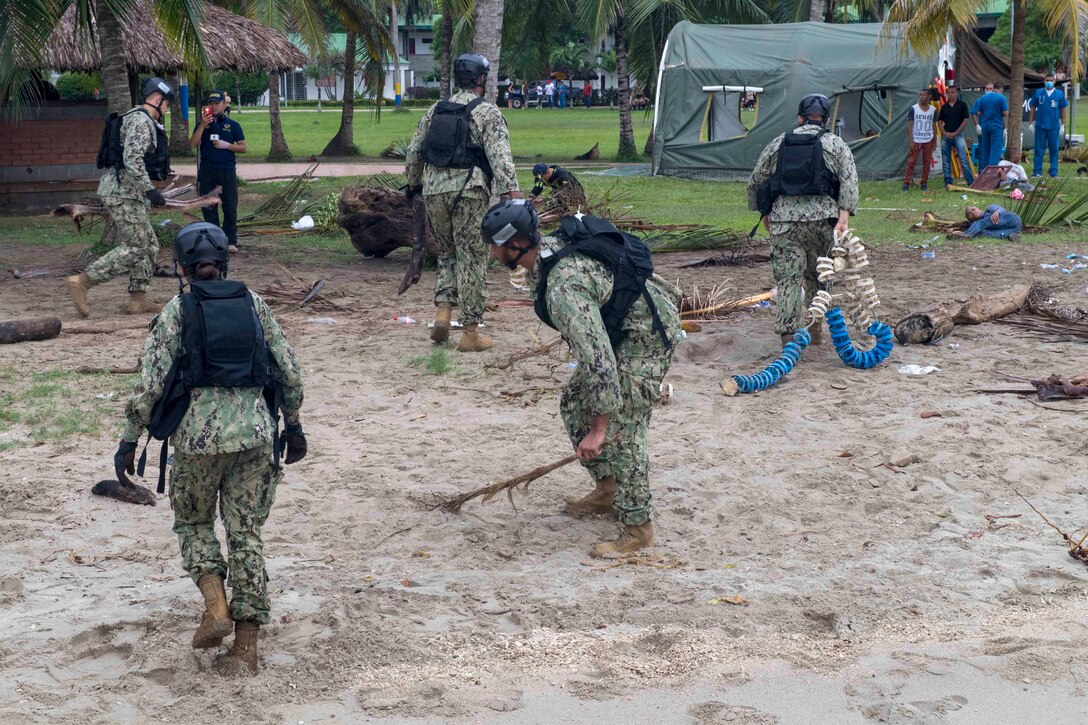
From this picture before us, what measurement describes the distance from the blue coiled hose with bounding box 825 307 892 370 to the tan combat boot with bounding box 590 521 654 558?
3324mm

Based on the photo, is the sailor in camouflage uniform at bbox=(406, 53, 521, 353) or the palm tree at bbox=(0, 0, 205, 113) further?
the palm tree at bbox=(0, 0, 205, 113)

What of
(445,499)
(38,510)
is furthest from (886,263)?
(38,510)

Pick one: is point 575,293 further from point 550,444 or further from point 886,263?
point 886,263

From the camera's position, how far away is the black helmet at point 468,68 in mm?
7781

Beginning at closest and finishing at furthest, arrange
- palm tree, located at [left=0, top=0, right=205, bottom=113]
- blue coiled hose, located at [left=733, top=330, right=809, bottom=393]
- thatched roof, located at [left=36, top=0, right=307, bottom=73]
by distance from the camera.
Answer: blue coiled hose, located at [left=733, top=330, right=809, bottom=393] → palm tree, located at [left=0, top=0, right=205, bottom=113] → thatched roof, located at [left=36, top=0, right=307, bottom=73]

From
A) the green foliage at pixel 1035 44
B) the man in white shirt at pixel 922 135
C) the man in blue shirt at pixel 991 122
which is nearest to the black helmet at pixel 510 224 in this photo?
the man in white shirt at pixel 922 135

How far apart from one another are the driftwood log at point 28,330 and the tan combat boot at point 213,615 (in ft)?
17.3

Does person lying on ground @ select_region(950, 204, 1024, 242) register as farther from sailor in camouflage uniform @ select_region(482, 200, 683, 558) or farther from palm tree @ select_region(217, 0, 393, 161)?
palm tree @ select_region(217, 0, 393, 161)

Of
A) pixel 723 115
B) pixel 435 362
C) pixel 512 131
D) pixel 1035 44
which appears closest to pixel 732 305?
pixel 435 362

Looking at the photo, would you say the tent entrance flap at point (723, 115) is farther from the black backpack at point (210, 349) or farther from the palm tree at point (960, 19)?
the black backpack at point (210, 349)

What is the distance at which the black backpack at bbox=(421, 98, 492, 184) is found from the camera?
7.98m

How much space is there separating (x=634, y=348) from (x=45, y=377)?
445 cm

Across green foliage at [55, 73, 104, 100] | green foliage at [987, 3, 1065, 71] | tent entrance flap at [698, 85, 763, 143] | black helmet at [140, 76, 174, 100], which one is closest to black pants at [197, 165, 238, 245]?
black helmet at [140, 76, 174, 100]

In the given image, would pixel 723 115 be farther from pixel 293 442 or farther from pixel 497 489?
pixel 293 442
